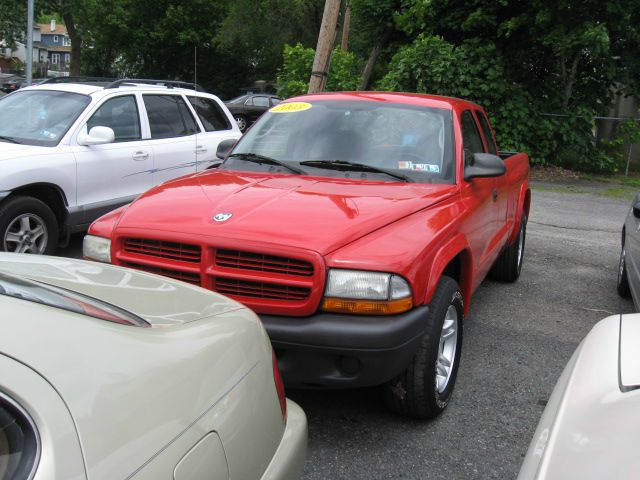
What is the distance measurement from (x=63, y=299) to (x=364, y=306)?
1584 millimetres

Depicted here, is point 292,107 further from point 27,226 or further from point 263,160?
point 27,226

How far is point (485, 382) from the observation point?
3998 millimetres

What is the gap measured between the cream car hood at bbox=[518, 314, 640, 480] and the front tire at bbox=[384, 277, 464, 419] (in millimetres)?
1074

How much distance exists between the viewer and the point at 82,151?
6160mm

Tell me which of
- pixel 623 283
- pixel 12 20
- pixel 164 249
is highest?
pixel 12 20

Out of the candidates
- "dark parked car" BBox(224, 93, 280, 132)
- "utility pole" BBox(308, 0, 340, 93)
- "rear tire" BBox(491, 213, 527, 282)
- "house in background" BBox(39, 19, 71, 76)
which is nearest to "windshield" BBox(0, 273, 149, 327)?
"rear tire" BBox(491, 213, 527, 282)

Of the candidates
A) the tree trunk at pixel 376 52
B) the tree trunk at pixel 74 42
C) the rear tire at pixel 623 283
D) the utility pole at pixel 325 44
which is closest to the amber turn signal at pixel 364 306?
the rear tire at pixel 623 283

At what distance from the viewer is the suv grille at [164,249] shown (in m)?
3.19

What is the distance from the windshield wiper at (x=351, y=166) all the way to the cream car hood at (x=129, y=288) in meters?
2.15

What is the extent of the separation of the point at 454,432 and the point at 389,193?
1.38 meters

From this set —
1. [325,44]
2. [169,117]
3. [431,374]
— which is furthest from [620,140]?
[431,374]

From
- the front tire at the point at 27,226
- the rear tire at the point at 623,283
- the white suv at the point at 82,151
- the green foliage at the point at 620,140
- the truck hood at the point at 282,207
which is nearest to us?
the truck hood at the point at 282,207

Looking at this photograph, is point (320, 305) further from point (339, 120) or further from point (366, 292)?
point (339, 120)

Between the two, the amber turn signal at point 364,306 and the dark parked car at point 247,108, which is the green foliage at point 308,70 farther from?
the amber turn signal at point 364,306
